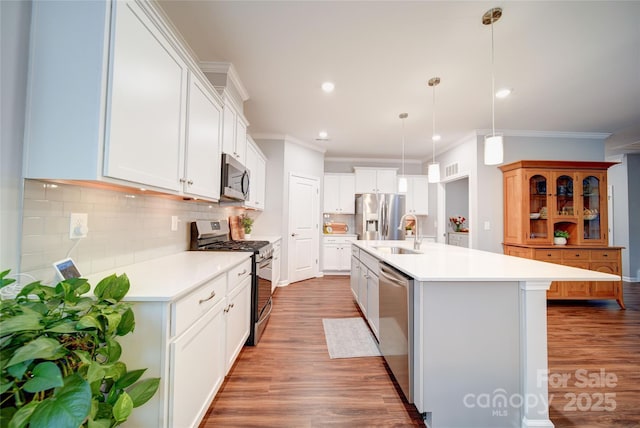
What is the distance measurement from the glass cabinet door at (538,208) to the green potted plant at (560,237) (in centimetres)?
17

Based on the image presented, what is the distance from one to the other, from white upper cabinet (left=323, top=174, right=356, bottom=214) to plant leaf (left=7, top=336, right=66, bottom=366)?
520cm

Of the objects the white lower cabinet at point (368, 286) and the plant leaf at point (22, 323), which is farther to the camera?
the white lower cabinet at point (368, 286)

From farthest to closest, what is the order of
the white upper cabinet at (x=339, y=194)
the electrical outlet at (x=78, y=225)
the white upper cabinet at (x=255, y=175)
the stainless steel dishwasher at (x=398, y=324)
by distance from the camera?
the white upper cabinet at (x=339, y=194) → the white upper cabinet at (x=255, y=175) → the stainless steel dishwasher at (x=398, y=324) → the electrical outlet at (x=78, y=225)

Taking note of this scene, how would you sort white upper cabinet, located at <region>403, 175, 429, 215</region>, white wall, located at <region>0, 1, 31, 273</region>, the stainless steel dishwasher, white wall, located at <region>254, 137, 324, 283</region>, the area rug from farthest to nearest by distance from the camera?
white upper cabinet, located at <region>403, 175, 429, 215</region> → white wall, located at <region>254, 137, 324, 283</region> → the area rug → the stainless steel dishwasher → white wall, located at <region>0, 1, 31, 273</region>

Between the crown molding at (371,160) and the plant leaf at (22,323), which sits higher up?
the crown molding at (371,160)

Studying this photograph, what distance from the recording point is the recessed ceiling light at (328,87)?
287cm

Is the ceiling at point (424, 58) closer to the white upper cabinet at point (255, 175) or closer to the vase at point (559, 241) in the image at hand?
the white upper cabinet at point (255, 175)

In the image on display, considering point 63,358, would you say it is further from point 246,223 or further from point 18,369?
point 246,223

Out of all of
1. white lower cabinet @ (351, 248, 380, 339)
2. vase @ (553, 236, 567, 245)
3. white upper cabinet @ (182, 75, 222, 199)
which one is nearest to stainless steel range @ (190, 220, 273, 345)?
white upper cabinet @ (182, 75, 222, 199)

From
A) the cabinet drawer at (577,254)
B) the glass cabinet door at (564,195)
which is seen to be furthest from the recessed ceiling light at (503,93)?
the cabinet drawer at (577,254)

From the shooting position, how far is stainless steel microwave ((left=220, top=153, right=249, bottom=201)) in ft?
7.59

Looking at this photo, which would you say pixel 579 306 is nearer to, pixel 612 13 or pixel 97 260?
pixel 612 13

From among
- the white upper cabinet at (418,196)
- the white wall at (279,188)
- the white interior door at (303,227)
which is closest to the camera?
the white wall at (279,188)

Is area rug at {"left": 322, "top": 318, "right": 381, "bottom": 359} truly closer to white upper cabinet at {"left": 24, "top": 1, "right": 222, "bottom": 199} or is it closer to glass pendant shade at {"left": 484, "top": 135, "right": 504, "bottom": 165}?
glass pendant shade at {"left": 484, "top": 135, "right": 504, "bottom": 165}
